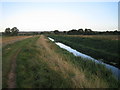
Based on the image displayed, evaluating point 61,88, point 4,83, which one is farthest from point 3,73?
point 61,88

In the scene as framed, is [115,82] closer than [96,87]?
No

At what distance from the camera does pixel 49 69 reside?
9.24 m

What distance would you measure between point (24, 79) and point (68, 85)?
271 centimetres

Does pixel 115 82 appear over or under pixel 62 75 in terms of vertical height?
under

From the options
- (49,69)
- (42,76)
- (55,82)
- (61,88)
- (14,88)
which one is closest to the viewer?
(14,88)

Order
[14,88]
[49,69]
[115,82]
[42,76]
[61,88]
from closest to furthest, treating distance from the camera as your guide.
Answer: [14,88], [61,88], [42,76], [115,82], [49,69]

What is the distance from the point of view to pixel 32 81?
7.09m

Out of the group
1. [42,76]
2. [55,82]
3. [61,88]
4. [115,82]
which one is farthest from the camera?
[115,82]

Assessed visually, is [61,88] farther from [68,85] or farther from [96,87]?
[96,87]

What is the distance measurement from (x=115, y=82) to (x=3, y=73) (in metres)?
7.88

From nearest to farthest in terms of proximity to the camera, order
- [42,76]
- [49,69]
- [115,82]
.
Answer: [42,76] < [115,82] < [49,69]

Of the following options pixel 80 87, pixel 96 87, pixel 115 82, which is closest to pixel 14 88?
pixel 80 87

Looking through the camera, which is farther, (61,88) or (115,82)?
(115,82)

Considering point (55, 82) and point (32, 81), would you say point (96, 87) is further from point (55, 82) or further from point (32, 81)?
point (32, 81)
